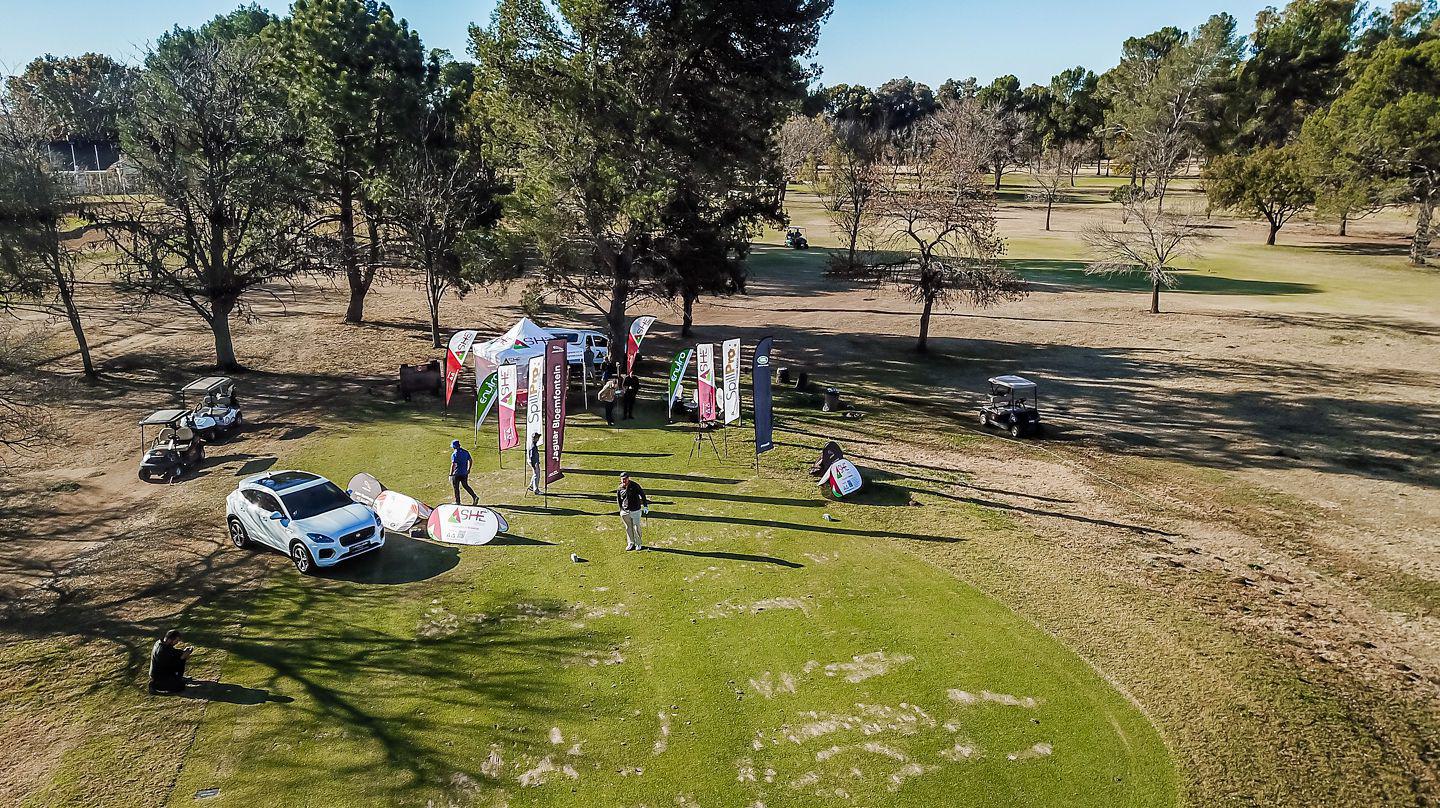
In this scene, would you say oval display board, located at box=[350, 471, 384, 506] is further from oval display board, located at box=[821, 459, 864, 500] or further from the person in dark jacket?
oval display board, located at box=[821, 459, 864, 500]

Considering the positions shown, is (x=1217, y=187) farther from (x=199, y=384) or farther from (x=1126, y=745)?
(x=199, y=384)

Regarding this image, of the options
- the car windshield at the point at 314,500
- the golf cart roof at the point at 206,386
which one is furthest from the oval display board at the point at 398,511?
the golf cart roof at the point at 206,386

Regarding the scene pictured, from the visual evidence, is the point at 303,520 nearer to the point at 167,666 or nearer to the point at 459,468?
the point at 459,468

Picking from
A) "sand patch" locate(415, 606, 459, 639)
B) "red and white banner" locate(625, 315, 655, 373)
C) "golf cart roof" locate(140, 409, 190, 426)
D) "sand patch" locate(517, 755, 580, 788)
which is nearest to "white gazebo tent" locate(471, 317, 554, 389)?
"red and white banner" locate(625, 315, 655, 373)

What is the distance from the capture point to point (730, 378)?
835 inches

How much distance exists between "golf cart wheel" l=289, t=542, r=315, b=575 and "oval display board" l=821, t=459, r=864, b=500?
39.9ft

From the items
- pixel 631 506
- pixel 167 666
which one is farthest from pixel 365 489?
pixel 631 506

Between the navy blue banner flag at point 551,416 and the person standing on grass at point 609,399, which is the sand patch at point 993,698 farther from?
the person standing on grass at point 609,399

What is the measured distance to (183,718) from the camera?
1121cm

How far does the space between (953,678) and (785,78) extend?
80.0 ft

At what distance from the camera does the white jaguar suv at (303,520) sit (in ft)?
50.3

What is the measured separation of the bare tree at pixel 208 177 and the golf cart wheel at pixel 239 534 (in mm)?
16091

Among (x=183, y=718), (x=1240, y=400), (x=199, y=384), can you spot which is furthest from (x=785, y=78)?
(x=183, y=718)

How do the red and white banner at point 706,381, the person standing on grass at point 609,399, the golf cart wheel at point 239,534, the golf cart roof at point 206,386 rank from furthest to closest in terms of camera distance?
the person standing on grass at point 609,399 → the golf cart roof at point 206,386 → the red and white banner at point 706,381 → the golf cart wheel at point 239,534
